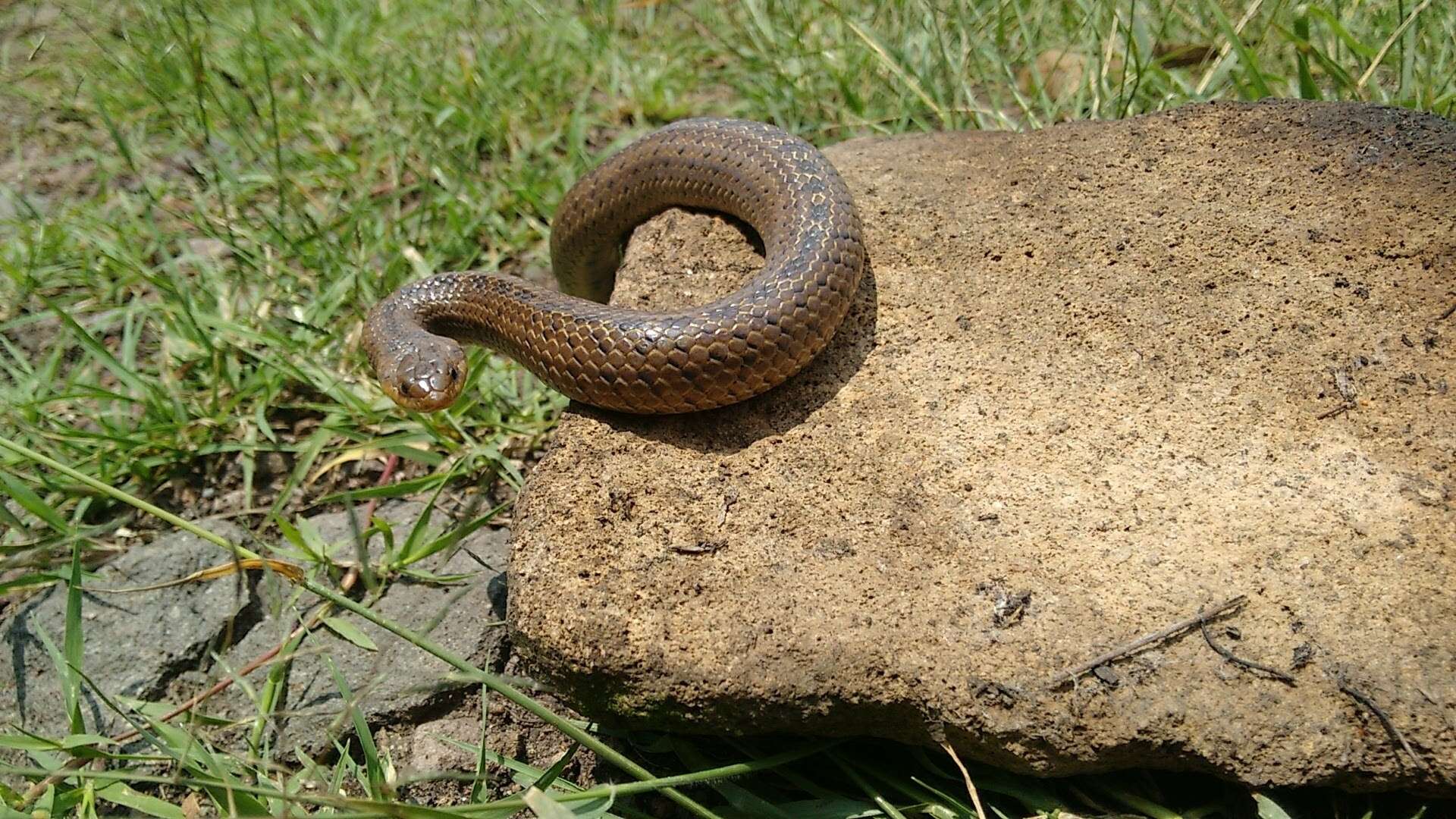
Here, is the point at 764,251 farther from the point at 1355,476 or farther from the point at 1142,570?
the point at 1355,476

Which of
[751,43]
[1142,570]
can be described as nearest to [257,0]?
[751,43]

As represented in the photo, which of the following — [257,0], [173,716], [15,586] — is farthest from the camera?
[257,0]

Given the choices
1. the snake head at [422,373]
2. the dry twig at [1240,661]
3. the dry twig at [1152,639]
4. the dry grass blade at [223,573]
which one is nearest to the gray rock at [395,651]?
the dry grass blade at [223,573]

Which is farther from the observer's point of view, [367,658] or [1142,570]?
[367,658]

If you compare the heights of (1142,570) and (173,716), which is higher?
(1142,570)

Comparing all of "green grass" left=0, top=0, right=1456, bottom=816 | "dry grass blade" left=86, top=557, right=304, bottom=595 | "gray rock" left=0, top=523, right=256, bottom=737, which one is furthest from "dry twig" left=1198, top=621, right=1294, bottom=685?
"gray rock" left=0, top=523, right=256, bottom=737

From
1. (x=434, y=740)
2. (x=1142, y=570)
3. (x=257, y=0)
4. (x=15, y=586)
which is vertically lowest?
(x=434, y=740)

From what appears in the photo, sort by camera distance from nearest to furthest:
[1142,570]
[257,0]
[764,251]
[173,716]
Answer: [1142,570] → [173,716] → [764,251] → [257,0]
